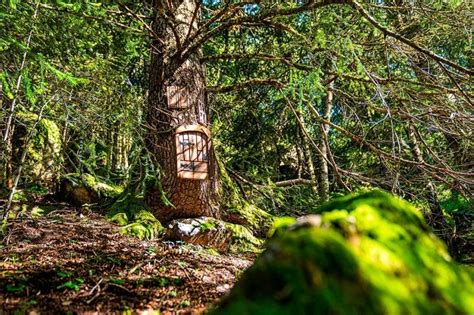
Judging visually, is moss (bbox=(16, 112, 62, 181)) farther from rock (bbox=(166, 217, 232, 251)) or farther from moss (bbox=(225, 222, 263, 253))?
moss (bbox=(225, 222, 263, 253))

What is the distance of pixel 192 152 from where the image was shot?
571cm

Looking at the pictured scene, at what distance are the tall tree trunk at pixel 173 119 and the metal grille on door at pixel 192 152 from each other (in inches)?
2.8

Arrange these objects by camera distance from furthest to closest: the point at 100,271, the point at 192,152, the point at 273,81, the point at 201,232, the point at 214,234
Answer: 1. the point at 273,81
2. the point at 192,152
3. the point at 214,234
4. the point at 201,232
5. the point at 100,271

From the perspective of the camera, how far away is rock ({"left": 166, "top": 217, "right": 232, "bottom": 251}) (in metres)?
5.25

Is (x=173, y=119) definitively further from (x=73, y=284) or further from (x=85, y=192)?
(x=73, y=284)

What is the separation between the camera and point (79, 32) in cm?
516

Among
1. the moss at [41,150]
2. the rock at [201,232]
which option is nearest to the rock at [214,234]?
the rock at [201,232]

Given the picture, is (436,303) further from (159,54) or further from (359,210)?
(159,54)

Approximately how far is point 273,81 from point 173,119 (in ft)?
5.33

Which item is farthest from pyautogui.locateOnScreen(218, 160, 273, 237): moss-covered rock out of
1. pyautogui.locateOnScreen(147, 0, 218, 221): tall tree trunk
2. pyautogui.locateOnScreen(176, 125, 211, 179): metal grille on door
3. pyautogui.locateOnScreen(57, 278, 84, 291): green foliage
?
pyautogui.locateOnScreen(57, 278, 84, 291): green foliage

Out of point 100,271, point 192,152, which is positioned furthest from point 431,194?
point 100,271

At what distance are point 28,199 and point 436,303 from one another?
681cm

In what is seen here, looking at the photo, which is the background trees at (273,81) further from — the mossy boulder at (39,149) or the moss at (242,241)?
the moss at (242,241)

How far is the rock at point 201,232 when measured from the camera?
17.2 feet
